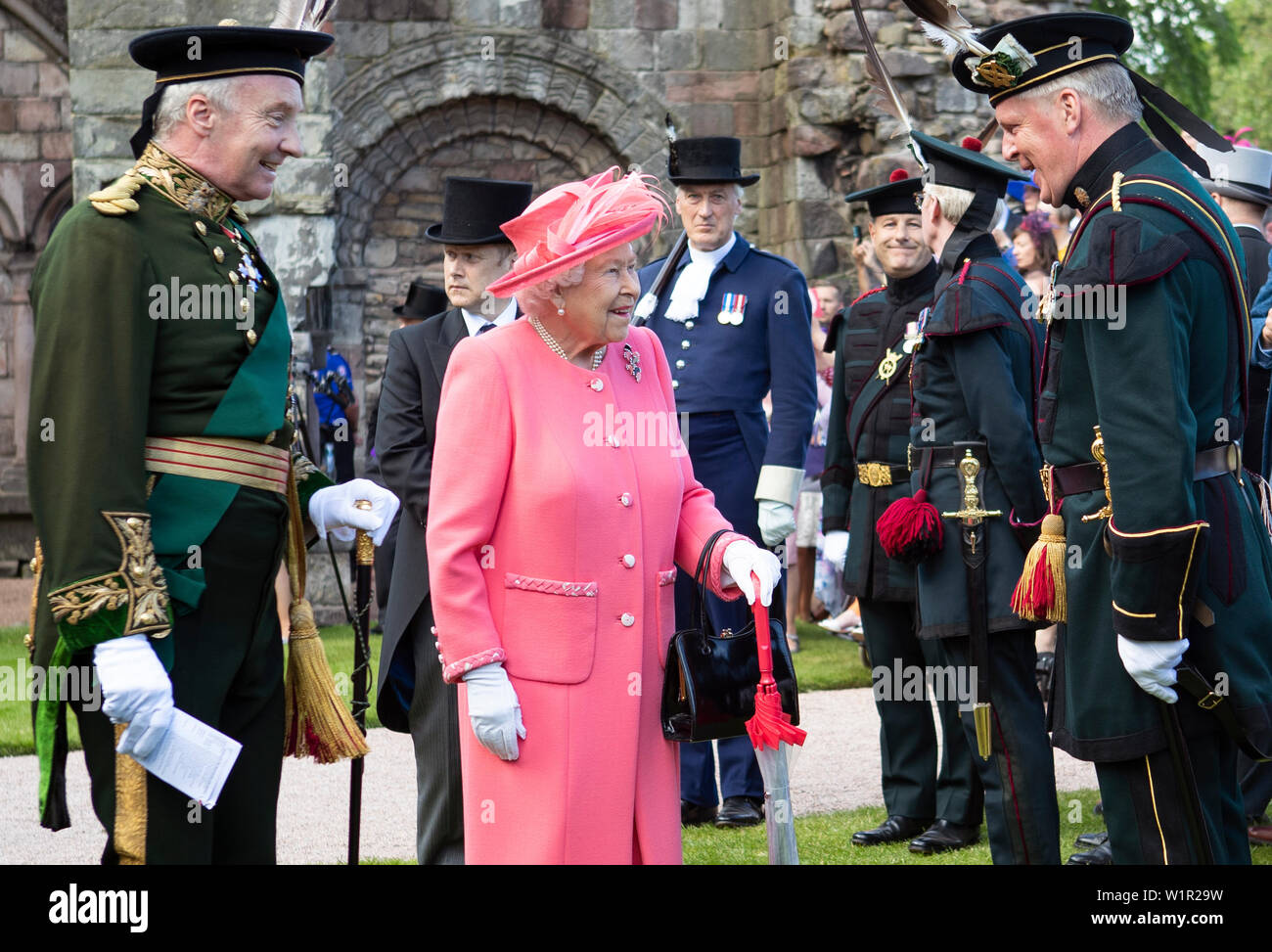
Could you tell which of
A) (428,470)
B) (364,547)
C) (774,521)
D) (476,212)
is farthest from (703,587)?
(774,521)

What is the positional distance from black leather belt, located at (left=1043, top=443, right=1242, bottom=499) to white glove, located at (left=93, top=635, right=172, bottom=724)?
2.01 metres

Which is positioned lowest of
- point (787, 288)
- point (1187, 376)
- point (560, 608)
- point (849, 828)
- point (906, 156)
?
point (849, 828)

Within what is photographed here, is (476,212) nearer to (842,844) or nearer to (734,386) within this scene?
(734,386)

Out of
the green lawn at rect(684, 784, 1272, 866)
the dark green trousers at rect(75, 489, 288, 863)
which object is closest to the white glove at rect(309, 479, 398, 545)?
the dark green trousers at rect(75, 489, 288, 863)

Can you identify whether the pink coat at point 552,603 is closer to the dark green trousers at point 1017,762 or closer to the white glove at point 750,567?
the white glove at point 750,567

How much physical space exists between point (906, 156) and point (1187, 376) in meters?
8.34

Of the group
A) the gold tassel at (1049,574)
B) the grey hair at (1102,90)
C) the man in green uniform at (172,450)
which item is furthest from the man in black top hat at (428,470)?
the grey hair at (1102,90)

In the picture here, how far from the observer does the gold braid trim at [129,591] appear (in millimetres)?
2750

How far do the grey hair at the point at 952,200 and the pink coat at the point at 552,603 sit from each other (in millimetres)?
2162

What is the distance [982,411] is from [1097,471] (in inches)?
53.1

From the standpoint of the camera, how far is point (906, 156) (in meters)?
11.3
